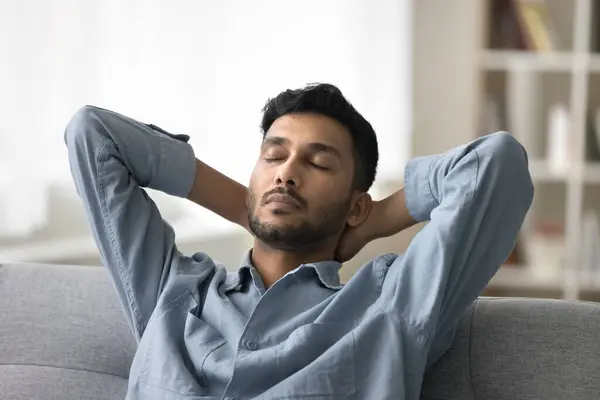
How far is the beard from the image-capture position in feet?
4.99

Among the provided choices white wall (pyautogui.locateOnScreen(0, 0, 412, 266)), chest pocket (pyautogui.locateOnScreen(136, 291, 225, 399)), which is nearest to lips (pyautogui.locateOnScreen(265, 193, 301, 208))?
chest pocket (pyautogui.locateOnScreen(136, 291, 225, 399))

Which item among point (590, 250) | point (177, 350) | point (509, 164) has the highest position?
point (509, 164)

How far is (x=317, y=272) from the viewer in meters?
1.50

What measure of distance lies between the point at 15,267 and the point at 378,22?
2402 mm

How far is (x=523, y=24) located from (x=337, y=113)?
2393 millimetres

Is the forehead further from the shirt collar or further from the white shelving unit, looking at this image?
the white shelving unit

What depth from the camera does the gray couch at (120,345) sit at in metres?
1.38

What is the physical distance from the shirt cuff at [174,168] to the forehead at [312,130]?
0.15m

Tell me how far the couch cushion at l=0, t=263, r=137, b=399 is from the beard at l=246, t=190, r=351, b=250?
0.29m

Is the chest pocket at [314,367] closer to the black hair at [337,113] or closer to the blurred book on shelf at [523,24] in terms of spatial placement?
the black hair at [337,113]

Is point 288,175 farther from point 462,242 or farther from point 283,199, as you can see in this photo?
point 462,242

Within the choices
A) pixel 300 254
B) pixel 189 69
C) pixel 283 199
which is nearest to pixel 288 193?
pixel 283 199

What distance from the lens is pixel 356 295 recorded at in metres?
1.44

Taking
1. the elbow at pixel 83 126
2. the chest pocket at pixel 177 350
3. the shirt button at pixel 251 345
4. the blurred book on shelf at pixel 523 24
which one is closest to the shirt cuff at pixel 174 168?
the elbow at pixel 83 126
